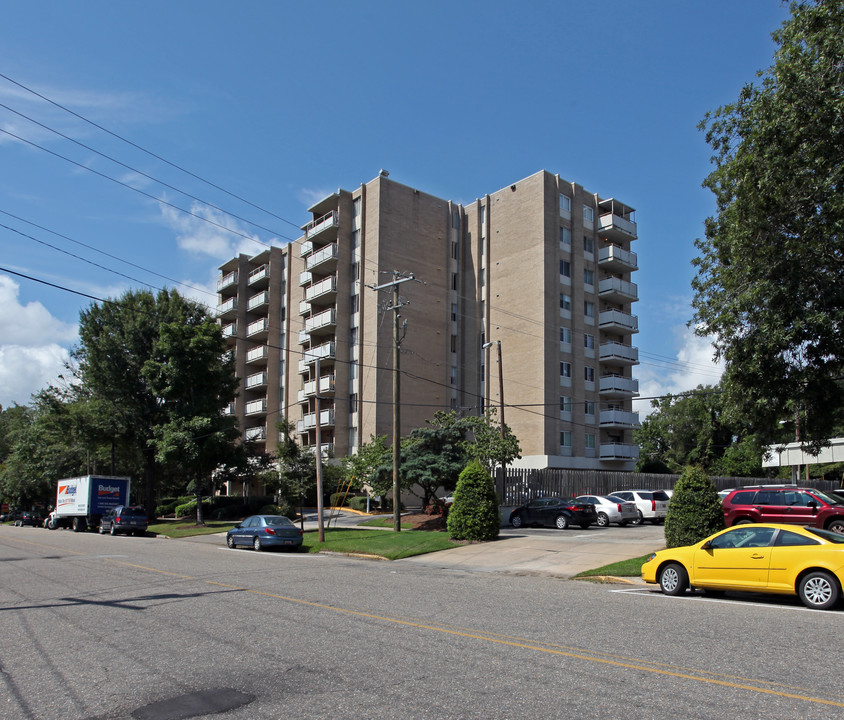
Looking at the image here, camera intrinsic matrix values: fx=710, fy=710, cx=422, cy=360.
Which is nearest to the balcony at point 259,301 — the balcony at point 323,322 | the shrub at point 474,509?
the balcony at point 323,322

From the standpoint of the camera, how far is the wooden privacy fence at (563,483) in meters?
34.3

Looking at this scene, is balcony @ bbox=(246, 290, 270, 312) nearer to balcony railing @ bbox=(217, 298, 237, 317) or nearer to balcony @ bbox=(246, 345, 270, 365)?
balcony railing @ bbox=(217, 298, 237, 317)

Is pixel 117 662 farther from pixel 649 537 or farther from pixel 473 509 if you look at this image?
pixel 649 537

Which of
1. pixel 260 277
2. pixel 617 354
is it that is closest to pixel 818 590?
pixel 617 354

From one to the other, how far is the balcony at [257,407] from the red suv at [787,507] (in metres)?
46.3

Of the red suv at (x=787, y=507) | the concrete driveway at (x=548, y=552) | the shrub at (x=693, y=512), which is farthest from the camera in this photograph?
the red suv at (x=787, y=507)

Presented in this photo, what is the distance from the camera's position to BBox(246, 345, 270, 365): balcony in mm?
63625

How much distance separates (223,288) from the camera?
7088 centimetres

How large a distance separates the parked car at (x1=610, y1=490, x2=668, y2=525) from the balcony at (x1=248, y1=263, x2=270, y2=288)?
4197 centimetres

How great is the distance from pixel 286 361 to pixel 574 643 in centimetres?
5469

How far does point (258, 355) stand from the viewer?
64.0 meters

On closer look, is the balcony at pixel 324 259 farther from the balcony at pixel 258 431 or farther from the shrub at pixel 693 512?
the shrub at pixel 693 512

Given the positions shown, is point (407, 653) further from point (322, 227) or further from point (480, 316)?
point (322, 227)

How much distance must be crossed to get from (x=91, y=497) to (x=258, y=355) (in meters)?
23.2
